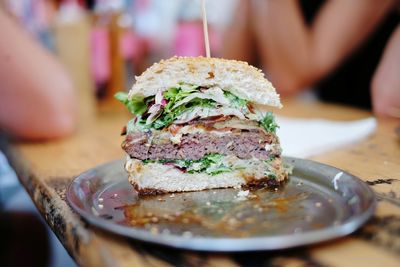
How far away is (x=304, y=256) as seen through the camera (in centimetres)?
76

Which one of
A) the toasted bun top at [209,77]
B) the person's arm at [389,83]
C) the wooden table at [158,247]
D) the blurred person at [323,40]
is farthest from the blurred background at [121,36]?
the person's arm at [389,83]

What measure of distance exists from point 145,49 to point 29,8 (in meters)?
2.39

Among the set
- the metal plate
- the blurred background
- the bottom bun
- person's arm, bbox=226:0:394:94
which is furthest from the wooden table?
person's arm, bbox=226:0:394:94

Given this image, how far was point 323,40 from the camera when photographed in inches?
112

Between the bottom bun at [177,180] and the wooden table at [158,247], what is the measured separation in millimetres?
180

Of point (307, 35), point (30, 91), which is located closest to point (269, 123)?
point (30, 91)

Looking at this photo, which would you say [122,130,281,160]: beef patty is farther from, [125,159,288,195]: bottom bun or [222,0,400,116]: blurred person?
[222,0,400,116]: blurred person

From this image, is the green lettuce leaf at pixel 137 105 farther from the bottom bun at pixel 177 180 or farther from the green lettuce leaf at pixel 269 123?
the green lettuce leaf at pixel 269 123

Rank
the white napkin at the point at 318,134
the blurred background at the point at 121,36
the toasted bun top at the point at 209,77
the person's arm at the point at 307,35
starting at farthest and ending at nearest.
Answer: the person's arm at the point at 307,35
the blurred background at the point at 121,36
the white napkin at the point at 318,134
the toasted bun top at the point at 209,77

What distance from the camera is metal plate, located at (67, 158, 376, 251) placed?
0.75m

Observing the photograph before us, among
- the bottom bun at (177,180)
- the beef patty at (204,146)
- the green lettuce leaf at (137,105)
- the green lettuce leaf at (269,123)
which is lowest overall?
the bottom bun at (177,180)

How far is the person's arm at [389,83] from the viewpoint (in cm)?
187

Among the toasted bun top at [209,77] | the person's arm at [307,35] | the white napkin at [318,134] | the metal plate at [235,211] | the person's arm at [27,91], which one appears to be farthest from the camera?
the person's arm at [307,35]

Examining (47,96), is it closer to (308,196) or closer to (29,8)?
(308,196)
